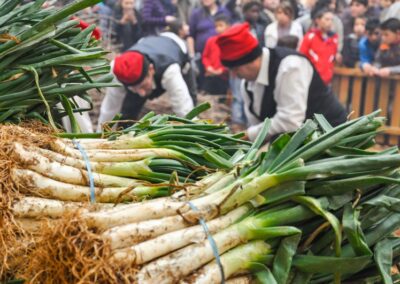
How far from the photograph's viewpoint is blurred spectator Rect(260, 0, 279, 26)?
10.8m

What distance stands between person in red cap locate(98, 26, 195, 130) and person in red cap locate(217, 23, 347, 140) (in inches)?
18.2

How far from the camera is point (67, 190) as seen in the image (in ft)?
7.45

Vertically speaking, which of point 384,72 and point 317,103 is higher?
point 317,103

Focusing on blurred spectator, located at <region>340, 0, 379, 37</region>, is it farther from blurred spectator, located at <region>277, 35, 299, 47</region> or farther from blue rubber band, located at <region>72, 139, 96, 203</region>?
blue rubber band, located at <region>72, 139, 96, 203</region>

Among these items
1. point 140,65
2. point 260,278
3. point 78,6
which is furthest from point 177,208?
point 140,65

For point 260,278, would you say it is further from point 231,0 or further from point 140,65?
point 231,0

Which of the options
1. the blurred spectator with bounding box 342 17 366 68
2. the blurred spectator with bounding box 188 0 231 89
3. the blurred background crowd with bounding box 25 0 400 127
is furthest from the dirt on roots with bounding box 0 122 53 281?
the blurred spectator with bounding box 188 0 231 89

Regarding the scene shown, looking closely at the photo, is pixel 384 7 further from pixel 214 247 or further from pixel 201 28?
pixel 214 247

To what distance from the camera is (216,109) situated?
9.23 meters

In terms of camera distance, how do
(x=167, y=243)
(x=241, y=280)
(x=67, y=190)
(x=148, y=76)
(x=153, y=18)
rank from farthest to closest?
(x=153, y=18) < (x=148, y=76) < (x=67, y=190) < (x=241, y=280) < (x=167, y=243)

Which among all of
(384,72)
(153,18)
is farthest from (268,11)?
(153,18)

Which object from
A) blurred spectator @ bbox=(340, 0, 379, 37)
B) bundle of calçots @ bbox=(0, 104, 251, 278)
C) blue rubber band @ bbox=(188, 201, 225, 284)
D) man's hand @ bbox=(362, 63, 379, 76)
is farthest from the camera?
blurred spectator @ bbox=(340, 0, 379, 37)

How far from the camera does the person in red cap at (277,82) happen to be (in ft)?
19.7

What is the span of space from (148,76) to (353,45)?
193 inches
